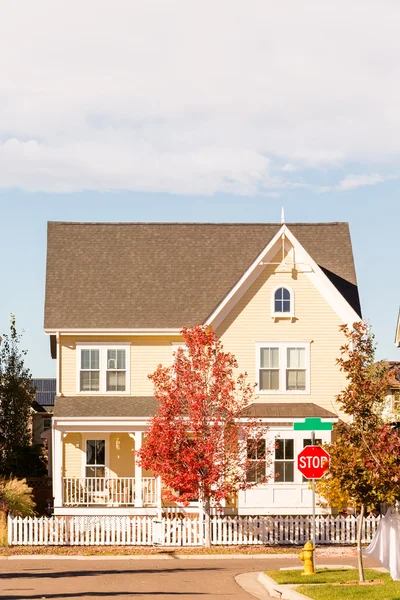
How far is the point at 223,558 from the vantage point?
3272 centimetres

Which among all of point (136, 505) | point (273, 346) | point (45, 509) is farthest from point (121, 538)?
point (273, 346)

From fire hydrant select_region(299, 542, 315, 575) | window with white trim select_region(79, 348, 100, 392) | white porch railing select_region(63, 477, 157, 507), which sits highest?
window with white trim select_region(79, 348, 100, 392)

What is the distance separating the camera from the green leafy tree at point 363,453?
80.1 feet

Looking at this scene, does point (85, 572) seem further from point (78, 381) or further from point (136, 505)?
point (78, 381)

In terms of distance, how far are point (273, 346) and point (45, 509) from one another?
34.6 feet

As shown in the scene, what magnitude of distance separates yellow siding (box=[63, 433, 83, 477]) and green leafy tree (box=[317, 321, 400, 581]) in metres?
17.1

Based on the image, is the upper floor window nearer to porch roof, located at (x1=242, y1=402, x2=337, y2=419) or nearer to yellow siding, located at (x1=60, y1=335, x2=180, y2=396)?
yellow siding, located at (x1=60, y1=335, x2=180, y2=396)

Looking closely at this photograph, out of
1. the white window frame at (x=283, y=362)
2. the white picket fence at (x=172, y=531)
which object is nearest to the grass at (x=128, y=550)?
the white picket fence at (x=172, y=531)

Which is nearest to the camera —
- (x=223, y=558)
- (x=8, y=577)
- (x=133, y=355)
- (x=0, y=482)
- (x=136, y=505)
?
(x=8, y=577)

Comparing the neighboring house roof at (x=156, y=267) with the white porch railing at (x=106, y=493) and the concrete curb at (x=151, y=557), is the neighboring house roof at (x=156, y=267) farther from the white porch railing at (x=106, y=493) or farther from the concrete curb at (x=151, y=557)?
the concrete curb at (x=151, y=557)

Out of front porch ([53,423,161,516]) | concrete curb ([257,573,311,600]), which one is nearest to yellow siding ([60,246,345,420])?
front porch ([53,423,161,516])

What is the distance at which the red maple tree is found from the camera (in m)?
34.3

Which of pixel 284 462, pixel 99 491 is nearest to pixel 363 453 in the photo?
pixel 284 462

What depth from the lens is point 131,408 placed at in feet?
130
